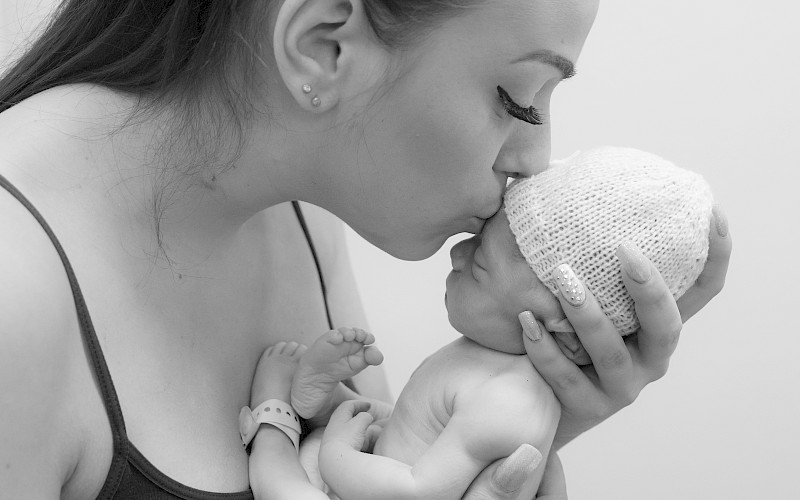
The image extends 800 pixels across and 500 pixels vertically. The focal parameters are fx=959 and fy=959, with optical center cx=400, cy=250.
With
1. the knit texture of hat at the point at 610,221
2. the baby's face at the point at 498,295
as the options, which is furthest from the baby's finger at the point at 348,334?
the knit texture of hat at the point at 610,221

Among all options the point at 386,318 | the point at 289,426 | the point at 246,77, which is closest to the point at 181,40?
the point at 246,77

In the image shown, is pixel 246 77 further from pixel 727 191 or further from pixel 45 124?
pixel 727 191

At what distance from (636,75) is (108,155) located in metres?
1.35

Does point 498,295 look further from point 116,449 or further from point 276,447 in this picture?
point 116,449

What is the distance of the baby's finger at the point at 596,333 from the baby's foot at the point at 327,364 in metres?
0.25

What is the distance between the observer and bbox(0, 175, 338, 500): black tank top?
0.95 m

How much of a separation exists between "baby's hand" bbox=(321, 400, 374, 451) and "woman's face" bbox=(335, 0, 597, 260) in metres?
0.23

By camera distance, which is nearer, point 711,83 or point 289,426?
point 289,426

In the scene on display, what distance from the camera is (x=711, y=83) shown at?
6.80 ft

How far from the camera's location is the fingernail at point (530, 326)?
1.08m

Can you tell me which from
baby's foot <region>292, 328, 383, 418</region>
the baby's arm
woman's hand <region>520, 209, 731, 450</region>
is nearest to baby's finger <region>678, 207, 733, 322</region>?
woman's hand <region>520, 209, 731, 450</region>

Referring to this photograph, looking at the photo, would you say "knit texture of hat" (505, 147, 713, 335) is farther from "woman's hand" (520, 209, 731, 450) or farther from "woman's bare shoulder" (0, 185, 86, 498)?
"woman's bare shoulder" (0, 185, 86, 498)

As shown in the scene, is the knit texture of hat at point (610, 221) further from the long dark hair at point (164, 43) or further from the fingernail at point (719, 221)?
the long dark hair at point (164, 43)

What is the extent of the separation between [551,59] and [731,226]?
1.26m
